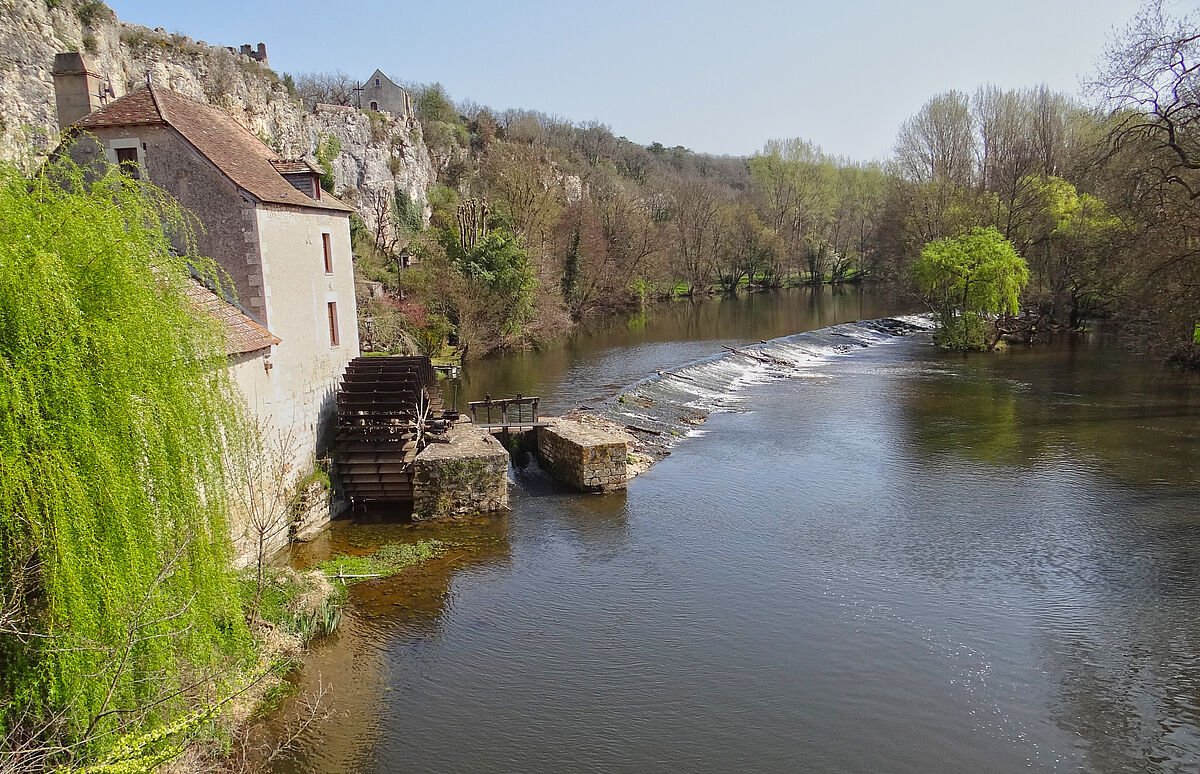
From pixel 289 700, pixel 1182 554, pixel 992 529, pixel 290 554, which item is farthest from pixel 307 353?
pixel 1182 554

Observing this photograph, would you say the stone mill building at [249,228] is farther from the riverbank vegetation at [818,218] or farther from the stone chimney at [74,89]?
the riverbank vegetation at [818,218]

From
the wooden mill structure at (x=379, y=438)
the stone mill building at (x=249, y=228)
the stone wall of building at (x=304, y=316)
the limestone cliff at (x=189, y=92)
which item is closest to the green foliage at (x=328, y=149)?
the limestone cliff at (x=189, y=92)

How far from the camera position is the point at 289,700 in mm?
9883

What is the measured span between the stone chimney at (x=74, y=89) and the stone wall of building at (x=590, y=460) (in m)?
12.2

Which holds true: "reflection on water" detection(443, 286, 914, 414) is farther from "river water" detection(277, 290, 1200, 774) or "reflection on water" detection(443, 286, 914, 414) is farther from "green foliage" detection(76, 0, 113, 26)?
"green foliage" detection(76, 0, 113, 26)

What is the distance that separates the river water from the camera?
29.8ft

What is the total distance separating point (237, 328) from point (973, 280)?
35.1 metres

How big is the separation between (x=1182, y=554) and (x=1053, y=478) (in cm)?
456

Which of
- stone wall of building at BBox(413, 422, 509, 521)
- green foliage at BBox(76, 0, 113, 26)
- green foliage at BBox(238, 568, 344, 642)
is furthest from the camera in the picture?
green foliage at BBox(76, 0, 113, 26)

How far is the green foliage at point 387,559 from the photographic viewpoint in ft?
44.7

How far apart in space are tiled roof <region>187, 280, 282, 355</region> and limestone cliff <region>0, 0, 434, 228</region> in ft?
10.4

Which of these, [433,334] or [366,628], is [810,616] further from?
[433,334]

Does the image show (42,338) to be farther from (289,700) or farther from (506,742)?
(506,742)

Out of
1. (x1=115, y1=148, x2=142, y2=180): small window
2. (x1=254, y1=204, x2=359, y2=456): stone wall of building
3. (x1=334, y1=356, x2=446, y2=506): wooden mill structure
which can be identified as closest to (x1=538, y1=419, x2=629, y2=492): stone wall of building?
(x1=334, y1=356, x2=446, y2=506): wooden mill structure
